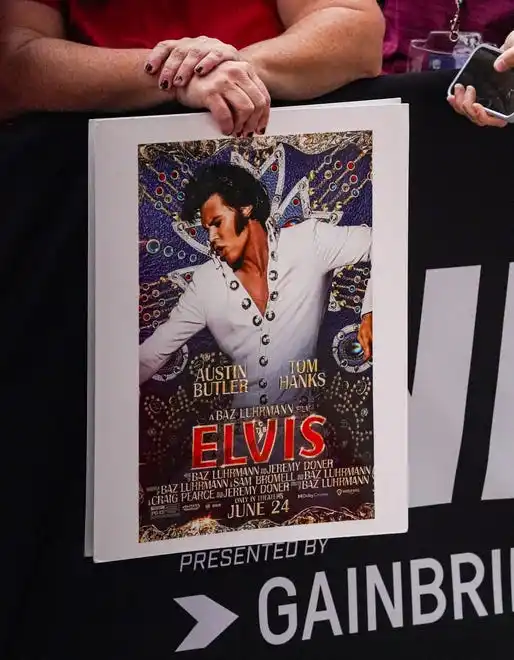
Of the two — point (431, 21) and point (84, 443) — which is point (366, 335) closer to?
point (84, 443)

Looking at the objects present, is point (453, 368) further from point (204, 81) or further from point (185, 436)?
point (204, 81)

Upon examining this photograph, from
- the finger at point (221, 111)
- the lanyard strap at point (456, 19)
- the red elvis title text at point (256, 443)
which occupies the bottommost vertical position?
the red elvis title text at point (256, 443)

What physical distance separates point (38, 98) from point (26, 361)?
27 cm

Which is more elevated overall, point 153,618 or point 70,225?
point 70,225

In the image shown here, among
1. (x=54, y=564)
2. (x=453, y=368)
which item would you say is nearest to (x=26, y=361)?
(x=54, y=564)

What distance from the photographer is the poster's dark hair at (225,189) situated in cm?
85

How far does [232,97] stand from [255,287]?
0.19m

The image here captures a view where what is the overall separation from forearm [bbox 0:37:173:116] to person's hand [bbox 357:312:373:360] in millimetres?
302

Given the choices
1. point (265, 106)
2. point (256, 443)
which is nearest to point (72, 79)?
point (265, 106)

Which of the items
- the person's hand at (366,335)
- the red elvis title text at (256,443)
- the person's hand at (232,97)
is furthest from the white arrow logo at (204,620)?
the person's hand at (232,97)

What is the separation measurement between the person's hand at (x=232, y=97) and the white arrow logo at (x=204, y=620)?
0.50 m

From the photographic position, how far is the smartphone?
0.90 m

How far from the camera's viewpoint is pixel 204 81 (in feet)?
2.72

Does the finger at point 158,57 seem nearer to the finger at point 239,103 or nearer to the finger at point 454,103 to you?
the finger at point 239,103
